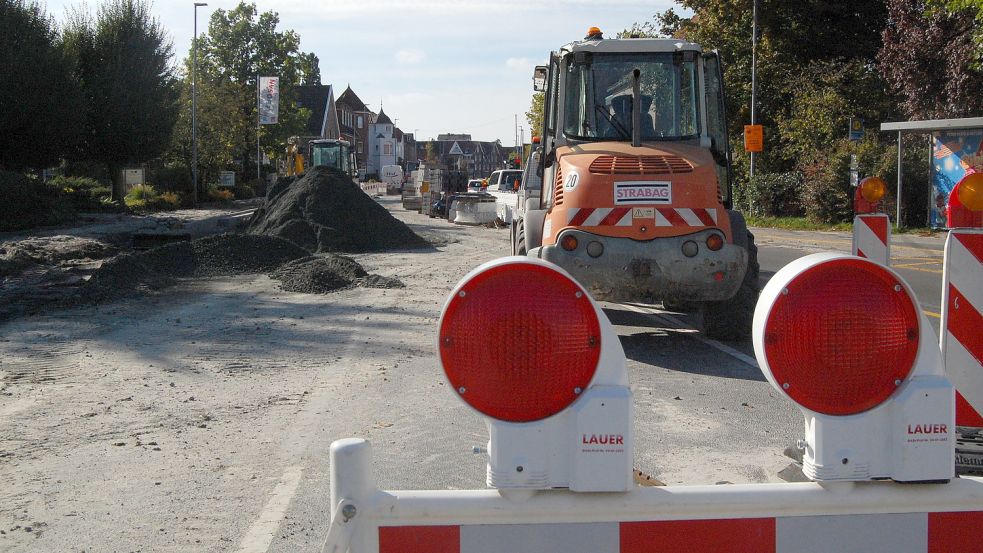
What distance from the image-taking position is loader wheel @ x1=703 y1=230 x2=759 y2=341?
370 inches

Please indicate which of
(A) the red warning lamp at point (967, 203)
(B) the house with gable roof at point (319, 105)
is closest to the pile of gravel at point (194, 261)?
(A) the red warning lamp at point (967, 203)

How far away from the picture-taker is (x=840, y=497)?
78.7 inches

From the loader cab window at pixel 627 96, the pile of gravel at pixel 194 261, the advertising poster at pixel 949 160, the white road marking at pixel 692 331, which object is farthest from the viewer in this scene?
the advertising poster at pixel 949 160

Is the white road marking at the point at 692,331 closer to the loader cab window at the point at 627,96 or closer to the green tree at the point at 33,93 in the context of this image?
the loader cab window at the point at 627,96

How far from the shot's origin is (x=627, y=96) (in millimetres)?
9914

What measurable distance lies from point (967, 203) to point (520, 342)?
1.81m

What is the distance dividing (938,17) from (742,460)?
89.3 feet

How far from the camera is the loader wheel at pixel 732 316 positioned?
9391 mm

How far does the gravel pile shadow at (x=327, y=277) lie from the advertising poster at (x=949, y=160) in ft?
50.7

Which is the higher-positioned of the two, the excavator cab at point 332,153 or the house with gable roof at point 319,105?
the house with gable roof at point 319,105

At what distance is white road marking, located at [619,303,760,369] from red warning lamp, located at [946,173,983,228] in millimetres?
4735

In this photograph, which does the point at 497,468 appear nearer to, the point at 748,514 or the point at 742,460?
the point at 748,514

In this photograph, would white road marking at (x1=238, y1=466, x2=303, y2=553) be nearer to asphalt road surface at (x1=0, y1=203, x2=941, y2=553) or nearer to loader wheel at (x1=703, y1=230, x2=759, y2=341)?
asphalt road surface at (x1=0, y1=203, x2=941, y2=553)

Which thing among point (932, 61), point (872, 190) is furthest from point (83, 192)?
point (872, 190)
